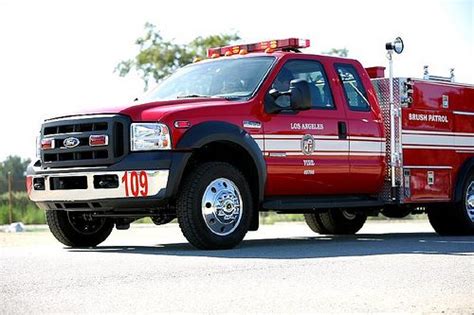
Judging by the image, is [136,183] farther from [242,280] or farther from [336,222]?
[336,222]

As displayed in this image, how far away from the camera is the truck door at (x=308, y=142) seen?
36.0 feet

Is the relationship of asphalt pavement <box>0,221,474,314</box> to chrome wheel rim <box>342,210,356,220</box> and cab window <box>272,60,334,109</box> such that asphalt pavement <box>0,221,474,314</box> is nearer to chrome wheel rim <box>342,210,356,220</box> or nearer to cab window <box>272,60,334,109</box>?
cab window <box>272,60,334,109</box>

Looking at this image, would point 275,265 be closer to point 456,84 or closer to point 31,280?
point 31,280

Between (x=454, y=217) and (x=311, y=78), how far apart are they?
3.11 meters

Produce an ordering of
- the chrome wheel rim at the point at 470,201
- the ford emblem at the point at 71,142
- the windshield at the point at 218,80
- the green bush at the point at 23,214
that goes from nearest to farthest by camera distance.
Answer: the ford emblem at the point at 71,142, the windshield at the point at 218,80, the chrome wheel rim at the point at 470,201, the green bush at the point at 23,214

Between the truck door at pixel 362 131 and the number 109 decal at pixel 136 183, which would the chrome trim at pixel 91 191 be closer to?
the number 109 decal at pixel 136 183

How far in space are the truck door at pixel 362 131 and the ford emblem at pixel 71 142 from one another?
312cm

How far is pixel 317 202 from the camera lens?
1144 cm

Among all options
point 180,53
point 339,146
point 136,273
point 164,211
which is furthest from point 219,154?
point 180,53

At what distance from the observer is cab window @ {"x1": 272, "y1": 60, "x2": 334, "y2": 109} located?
1131 centimetres

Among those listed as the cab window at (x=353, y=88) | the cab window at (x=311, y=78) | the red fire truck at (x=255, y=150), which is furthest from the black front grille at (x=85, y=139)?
the cab window at (x=353, y=88)

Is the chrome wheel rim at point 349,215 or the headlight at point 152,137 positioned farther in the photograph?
the chrome wheel rim at point 349,215

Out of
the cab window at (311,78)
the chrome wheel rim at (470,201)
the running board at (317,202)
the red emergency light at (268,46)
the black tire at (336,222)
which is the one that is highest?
the red emergency light at (268,46)

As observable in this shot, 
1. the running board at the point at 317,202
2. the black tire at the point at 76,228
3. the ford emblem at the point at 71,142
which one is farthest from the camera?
the black tire at the point at 76,228
